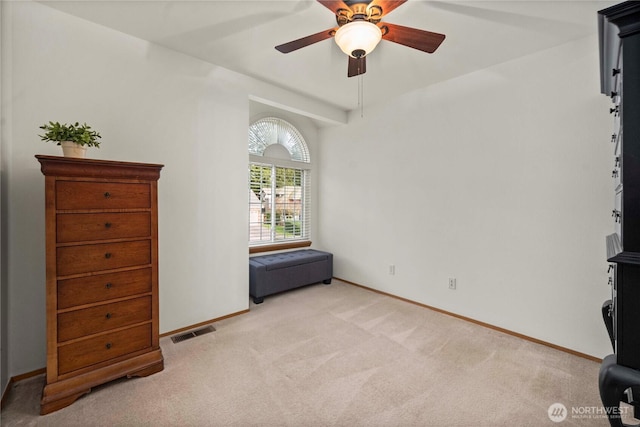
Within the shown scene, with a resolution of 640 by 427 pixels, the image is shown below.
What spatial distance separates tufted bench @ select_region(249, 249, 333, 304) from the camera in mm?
3574

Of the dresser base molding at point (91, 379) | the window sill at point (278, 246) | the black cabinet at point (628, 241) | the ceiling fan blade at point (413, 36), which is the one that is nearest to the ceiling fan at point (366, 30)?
the ceiling fan blade at point (413, 36)

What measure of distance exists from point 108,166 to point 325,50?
2.04m

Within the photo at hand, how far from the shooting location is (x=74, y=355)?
183 cm

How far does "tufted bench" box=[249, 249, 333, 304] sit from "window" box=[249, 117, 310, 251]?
15.7 inches

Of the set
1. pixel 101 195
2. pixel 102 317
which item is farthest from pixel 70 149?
pixel 102 317

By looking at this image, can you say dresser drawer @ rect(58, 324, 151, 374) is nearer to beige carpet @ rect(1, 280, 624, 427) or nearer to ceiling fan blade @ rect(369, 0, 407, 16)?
beige carpet @ rect(1, 280, 624, 427)

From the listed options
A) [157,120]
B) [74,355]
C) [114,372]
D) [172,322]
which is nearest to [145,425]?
[114,372]

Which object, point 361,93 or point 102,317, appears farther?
point 361,93

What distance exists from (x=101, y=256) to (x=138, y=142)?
1.13 meters

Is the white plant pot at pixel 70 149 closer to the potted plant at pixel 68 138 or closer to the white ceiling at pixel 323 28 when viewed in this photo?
the potted plant at pixel 68 138

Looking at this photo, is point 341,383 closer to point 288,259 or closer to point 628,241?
point 628,241

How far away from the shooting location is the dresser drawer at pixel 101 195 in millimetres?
1773

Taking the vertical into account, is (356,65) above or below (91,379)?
above

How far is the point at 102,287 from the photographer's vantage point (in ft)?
6.33
